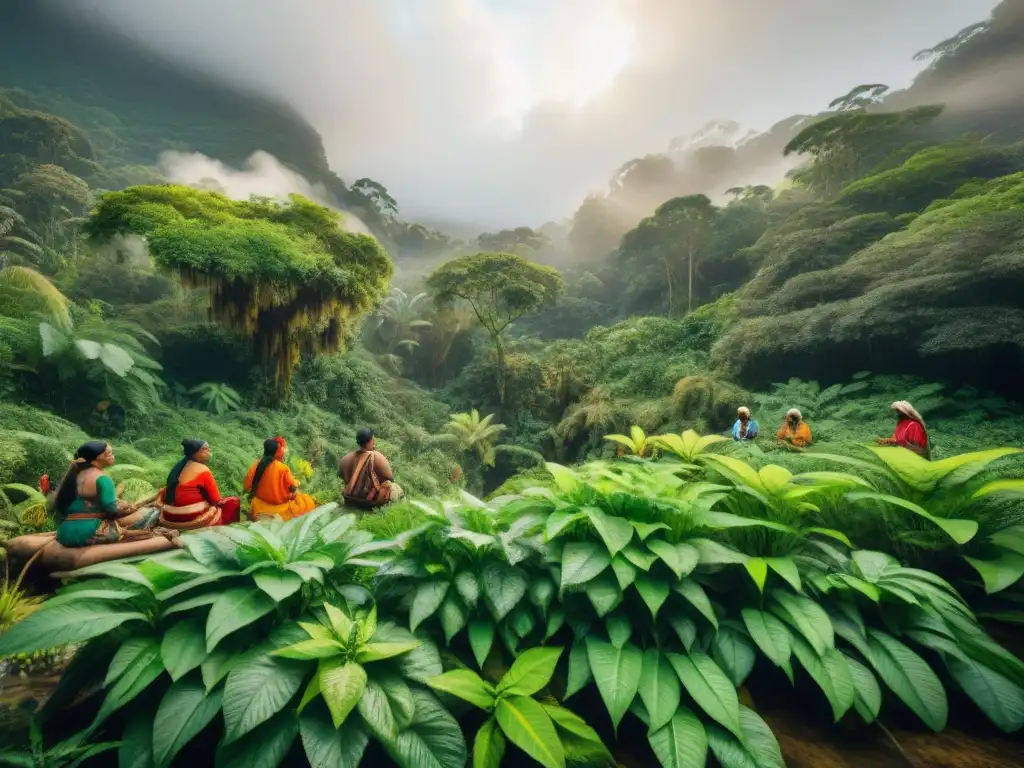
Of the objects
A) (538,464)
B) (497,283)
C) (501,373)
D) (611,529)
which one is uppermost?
(497,283)

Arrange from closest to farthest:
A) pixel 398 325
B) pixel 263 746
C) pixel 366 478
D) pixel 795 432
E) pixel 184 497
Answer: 1. pixel 263 746
2. pixel 184 497
3. pixel 366 478
4. pixel 795 432
5. pixel 398 325

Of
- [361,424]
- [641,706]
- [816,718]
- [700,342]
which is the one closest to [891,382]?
[700,342]

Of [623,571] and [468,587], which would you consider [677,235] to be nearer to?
[623,571]

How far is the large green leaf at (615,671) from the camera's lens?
147 centimetres

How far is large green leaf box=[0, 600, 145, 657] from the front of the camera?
1369mm

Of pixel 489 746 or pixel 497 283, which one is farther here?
pixel 497 283

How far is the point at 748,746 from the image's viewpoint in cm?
143

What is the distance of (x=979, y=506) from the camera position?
2.19 m

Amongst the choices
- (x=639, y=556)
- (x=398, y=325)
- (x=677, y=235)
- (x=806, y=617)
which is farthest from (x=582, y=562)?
(x=677, y=235)

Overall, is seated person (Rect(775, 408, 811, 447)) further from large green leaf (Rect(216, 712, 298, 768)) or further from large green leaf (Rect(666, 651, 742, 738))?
large green leaf (Rect(216, 712, 298, 768))

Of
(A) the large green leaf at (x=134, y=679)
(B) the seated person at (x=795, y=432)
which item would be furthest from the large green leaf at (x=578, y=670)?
(B) the seated person at (x=795, y=432)

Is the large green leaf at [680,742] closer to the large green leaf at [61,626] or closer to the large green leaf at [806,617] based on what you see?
the large green leaf at [806,617]

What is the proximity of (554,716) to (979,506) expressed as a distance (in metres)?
2.55

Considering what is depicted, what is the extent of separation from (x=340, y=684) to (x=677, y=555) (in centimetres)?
140
